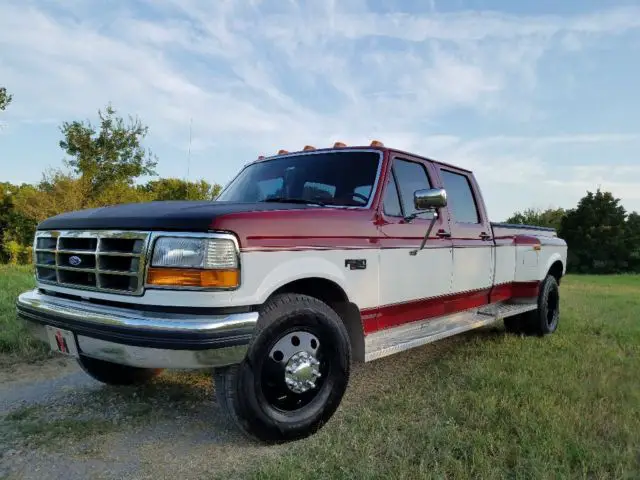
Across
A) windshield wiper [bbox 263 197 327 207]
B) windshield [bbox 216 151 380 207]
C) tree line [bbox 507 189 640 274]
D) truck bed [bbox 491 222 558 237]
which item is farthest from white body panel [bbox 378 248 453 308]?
tree line [bbox 507 189 640 274]

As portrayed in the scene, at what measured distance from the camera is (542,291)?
640 cm

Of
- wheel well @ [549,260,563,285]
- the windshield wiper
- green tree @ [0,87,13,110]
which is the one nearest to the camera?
the windshield wiper

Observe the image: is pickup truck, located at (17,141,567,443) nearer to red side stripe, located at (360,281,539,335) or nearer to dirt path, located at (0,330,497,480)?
red side stripe, located at (360,281,539,335)

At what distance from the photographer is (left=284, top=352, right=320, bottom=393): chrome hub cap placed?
3.17m

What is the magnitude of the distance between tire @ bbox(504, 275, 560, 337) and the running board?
46cm

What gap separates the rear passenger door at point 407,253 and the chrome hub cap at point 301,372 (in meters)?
0.87

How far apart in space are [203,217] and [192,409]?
1.69 metres

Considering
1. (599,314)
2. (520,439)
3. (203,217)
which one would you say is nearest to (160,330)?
(203,217)

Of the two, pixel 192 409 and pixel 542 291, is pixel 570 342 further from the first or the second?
pixel 192 409

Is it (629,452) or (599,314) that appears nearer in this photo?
(629,452)

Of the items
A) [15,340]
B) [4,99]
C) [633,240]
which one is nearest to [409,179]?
[15,340]

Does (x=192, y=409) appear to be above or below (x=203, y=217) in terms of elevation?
below

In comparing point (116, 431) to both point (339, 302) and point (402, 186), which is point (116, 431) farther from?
point (402, 186)

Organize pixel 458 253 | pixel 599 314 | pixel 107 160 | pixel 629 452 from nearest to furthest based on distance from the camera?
pixel 629 452 → pixel 458 253 → pixel 599 314 → pixel 107 160
